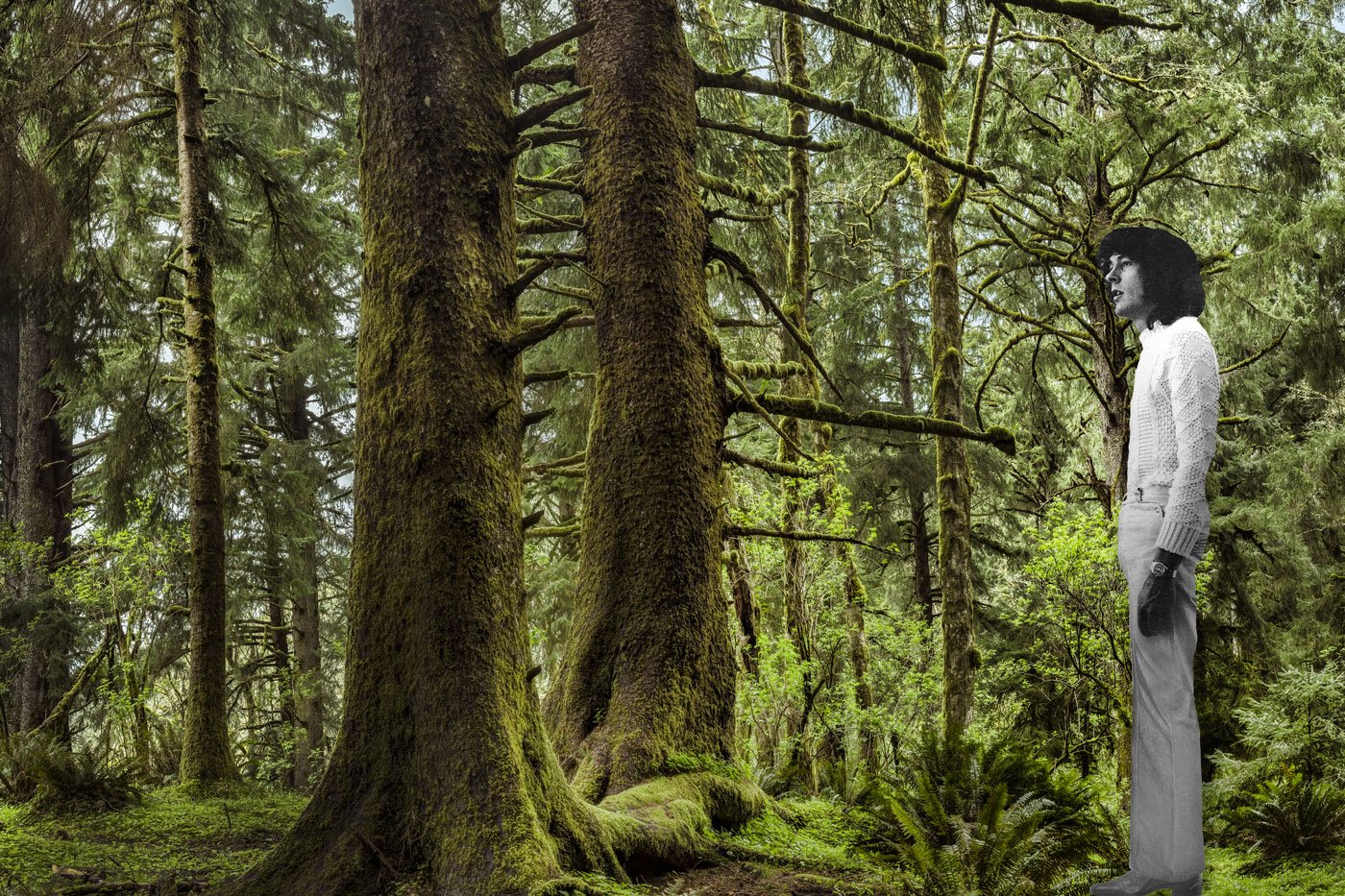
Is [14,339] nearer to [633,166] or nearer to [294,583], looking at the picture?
[294,583]

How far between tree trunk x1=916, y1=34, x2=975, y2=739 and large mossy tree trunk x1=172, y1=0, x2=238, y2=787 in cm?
738

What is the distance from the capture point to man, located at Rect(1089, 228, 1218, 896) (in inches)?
182

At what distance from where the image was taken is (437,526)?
4.07 meters

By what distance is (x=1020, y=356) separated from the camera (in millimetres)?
16641

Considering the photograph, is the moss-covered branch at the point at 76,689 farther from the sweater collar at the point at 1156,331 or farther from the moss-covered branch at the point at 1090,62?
the moss-covered branch at the point at 1090,62

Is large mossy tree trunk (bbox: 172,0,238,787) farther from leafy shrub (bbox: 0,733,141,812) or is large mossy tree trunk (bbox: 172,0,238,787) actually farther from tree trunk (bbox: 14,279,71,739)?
A: tree trunk (bbox: 14,279,71,739)

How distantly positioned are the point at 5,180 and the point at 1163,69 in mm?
11942

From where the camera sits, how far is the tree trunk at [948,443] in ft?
33.0

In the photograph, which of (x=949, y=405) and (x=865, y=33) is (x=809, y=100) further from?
(x=949, y=405)

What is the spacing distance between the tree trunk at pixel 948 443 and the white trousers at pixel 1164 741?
499 centimetres

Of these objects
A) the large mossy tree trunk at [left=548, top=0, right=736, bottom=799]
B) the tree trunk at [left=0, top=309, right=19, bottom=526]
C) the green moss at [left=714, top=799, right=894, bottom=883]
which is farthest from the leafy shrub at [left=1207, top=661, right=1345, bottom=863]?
the tree trunk at [left=0, top=309, right=19, bottom=526]

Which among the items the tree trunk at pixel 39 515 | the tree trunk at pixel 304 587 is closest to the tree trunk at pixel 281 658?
the tree trunk at pixel 304 587

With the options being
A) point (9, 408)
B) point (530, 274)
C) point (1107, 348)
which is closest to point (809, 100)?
point (530, 274)

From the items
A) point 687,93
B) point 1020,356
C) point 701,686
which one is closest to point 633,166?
point 687,93
